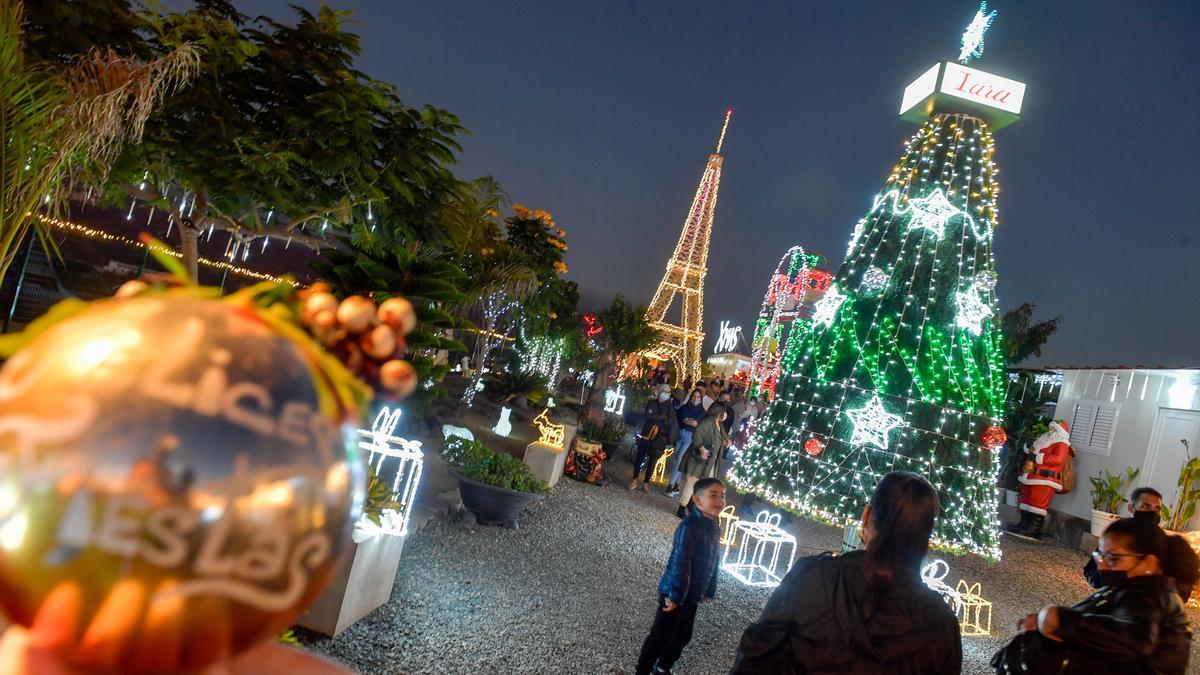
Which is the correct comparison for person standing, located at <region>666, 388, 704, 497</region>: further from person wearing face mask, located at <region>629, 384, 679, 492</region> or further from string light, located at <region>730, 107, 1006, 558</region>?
string light, located at <region>730, 107, 1006, 558</region>

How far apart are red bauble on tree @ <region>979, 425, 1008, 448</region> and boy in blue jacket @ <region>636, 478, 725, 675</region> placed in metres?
4.56

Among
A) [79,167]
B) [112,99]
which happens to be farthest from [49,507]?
[79,167]

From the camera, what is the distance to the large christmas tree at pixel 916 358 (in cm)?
808

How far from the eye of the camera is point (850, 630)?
8.28 feet

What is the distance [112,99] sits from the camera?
3963 mm

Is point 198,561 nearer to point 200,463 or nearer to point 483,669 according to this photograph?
point 200,463

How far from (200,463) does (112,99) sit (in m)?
4.28

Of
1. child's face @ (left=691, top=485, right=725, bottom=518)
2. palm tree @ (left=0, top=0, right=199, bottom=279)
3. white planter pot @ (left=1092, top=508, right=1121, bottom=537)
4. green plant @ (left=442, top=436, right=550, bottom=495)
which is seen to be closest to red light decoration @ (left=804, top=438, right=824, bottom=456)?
green plant @ (left=442, top=436, right=550, bottom=495)

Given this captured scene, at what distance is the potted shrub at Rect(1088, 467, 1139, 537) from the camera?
1217 cm

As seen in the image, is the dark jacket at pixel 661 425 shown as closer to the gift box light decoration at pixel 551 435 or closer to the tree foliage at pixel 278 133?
the gift box light decoration at pixel 551 435

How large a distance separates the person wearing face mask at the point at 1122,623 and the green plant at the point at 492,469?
5597mm

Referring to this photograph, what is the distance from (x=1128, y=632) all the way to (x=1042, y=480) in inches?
523

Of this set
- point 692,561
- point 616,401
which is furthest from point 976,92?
point 616,401

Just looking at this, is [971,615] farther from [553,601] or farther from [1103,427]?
[1103,427]
